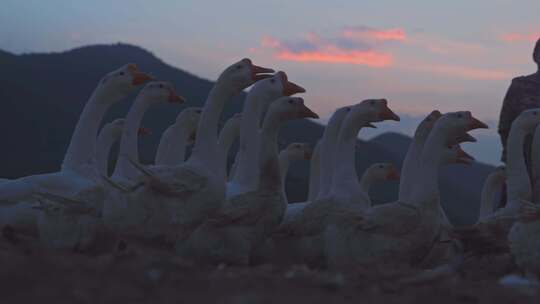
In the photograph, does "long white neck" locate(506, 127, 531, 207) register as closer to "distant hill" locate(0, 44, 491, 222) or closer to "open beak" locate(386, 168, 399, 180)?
"open beak" locate(386, 168, 399, 180)

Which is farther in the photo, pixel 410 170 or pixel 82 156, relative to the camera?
pixel 410 170

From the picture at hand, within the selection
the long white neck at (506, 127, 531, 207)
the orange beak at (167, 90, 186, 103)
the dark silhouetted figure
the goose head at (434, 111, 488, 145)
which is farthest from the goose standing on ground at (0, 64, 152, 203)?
the dark silhouetted figure

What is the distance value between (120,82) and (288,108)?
2.36 meters

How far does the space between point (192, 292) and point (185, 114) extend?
8156mm

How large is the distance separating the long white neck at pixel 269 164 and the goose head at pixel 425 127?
247 centimetres

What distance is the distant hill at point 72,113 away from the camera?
101ft

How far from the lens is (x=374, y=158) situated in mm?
34531

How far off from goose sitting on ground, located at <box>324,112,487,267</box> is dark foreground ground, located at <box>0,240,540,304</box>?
106 inches

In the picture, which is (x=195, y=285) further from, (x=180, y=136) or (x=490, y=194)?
(x=490, y=194)

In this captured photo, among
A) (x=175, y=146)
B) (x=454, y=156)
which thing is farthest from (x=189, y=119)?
(x=454, y=156)

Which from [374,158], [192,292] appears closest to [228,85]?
[192,292]

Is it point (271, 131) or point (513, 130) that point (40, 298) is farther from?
point (513, 130)

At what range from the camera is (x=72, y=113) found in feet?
117

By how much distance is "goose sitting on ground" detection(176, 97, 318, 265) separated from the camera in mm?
9609
